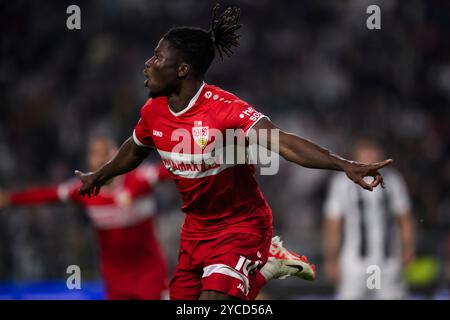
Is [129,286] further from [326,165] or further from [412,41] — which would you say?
[412,41]

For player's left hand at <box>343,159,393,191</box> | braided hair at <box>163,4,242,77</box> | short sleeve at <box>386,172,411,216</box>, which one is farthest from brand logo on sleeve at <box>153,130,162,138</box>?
short sleeve at <box>386,172,411,216</box>

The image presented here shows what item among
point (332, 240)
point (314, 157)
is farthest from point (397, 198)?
point (314, 157)

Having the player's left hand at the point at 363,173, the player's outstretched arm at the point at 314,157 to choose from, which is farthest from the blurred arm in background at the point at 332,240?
the player's left hand at the point at 363,173

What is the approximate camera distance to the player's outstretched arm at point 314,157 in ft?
15.9

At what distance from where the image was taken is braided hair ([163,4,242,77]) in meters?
5.61

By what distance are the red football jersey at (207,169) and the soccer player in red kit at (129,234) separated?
95.0 inches

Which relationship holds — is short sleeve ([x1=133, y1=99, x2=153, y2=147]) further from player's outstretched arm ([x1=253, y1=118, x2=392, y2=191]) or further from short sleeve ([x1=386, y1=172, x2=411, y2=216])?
short sleeve ([x1=386, y1=172, x2=411, y2=216])

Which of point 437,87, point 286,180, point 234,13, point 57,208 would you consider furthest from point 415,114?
point 234,13

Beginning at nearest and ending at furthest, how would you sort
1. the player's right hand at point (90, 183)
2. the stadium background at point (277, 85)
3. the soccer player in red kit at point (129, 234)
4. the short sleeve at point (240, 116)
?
1. the short sleeve at point (240, 116)
2. the player's right hand at point (90, 183)
3. the soccer player in red kit at point (129, 234)
4. the stadium background at point (277, 85)

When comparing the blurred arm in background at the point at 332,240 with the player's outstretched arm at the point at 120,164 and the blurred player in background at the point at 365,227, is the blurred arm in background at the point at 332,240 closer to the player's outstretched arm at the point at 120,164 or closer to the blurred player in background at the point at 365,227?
the blurred player in background at the point at 365,227

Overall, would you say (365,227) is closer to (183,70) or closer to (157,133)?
(157,133)

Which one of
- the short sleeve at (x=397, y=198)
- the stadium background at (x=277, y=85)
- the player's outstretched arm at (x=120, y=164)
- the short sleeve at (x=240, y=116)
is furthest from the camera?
the stadium background at (x=277, y=85)

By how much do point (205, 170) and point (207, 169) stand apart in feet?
0.05

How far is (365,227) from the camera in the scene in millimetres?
9781
